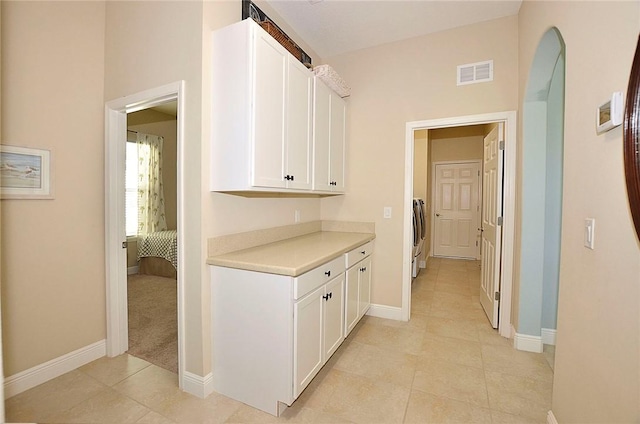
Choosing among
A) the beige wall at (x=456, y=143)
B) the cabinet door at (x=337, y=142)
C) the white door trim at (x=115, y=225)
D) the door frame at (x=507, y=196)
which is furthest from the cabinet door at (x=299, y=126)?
the beige wall at (x=456, y=143)

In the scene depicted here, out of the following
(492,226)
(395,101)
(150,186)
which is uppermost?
(395,101)

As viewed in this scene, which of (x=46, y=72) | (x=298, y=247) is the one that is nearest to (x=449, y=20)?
(x=298, y=247)

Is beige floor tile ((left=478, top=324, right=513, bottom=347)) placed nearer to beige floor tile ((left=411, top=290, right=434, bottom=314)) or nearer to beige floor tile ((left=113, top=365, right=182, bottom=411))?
beige floor tile ((left=411, top=290, right=434, bottom=314))

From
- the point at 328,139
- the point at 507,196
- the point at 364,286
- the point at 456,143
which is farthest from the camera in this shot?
the point at 456,143

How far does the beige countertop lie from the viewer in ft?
5.50

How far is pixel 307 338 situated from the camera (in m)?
1.79

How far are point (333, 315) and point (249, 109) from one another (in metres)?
1.59

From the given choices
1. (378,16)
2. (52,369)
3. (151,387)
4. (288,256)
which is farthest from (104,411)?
(378,16)

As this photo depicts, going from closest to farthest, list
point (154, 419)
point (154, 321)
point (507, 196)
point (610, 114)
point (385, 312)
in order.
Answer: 1. point (610, 114)
2. point (154, 419)
3. point (507, 196)
4. point (154, 321)
5. point (385, 312)

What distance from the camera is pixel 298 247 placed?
7.58ft

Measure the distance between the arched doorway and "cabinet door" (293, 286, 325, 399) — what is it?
72.7 inches

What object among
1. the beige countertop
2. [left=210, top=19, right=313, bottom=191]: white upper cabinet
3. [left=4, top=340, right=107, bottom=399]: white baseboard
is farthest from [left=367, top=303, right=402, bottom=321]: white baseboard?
[left=4, top=340, right=107, bottom=399]: white baseboard

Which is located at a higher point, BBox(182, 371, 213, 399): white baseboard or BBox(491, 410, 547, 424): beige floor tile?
BBox(182, 371, 213, 399): white baseboard

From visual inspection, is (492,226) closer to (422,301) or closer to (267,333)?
(422,301)
